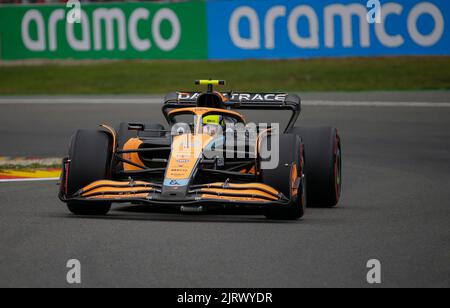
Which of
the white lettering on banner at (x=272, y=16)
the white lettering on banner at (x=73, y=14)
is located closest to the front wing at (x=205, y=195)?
the white lettering on banner at (x=272, y=16)

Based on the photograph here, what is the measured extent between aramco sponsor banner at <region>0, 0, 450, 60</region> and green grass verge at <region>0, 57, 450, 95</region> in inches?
21.9

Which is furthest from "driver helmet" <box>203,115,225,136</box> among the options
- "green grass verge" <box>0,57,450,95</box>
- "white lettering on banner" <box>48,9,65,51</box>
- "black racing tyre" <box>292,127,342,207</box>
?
"white lettering on banner" <box>48,9,65,51</box>

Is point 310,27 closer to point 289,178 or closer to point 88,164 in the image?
point 88,164

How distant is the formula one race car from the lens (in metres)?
9.66

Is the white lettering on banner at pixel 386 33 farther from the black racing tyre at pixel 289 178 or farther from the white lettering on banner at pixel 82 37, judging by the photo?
the black racing tyre at pixel 289 178

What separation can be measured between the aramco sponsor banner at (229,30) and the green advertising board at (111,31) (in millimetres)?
21

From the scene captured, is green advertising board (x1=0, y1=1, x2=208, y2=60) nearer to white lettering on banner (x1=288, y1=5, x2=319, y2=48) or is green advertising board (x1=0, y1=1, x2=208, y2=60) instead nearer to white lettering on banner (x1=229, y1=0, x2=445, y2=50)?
white lettering on banner (x1=229, y1=0, x2=445, y2=50)

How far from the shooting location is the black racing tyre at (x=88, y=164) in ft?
33.1

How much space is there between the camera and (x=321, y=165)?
11.0 metres

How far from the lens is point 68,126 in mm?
18922

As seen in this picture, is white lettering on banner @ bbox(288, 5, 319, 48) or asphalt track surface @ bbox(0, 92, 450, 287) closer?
asphalt track surface @ bbox(0, 92, 450, 287)

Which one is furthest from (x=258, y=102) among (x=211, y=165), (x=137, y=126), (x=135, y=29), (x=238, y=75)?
(x=135, y=29)
